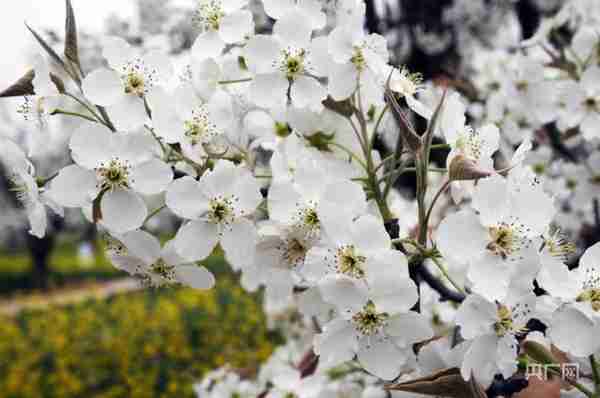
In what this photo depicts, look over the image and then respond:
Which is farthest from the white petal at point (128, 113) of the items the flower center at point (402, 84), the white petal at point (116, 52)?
the flower center at point (402, 84)

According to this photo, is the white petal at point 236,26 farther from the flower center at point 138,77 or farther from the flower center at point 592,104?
the flower center at point 592,104

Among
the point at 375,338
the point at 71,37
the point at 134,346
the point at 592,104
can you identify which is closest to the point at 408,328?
the point at 375,338

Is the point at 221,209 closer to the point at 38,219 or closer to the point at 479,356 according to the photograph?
the point at 38,219

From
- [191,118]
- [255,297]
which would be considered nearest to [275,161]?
[191,118]

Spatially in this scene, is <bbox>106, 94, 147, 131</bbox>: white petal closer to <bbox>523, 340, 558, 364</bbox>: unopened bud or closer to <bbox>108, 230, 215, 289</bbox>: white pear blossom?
<bbox>108, 230, 215, 289</bbox>: white pear blossom

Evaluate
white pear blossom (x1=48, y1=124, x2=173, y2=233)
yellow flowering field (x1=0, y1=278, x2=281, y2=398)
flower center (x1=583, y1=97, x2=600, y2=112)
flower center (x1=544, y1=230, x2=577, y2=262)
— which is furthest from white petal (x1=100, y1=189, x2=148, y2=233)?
yellow flowering field (x1=0, y1=278, x2=281, y2=398)
